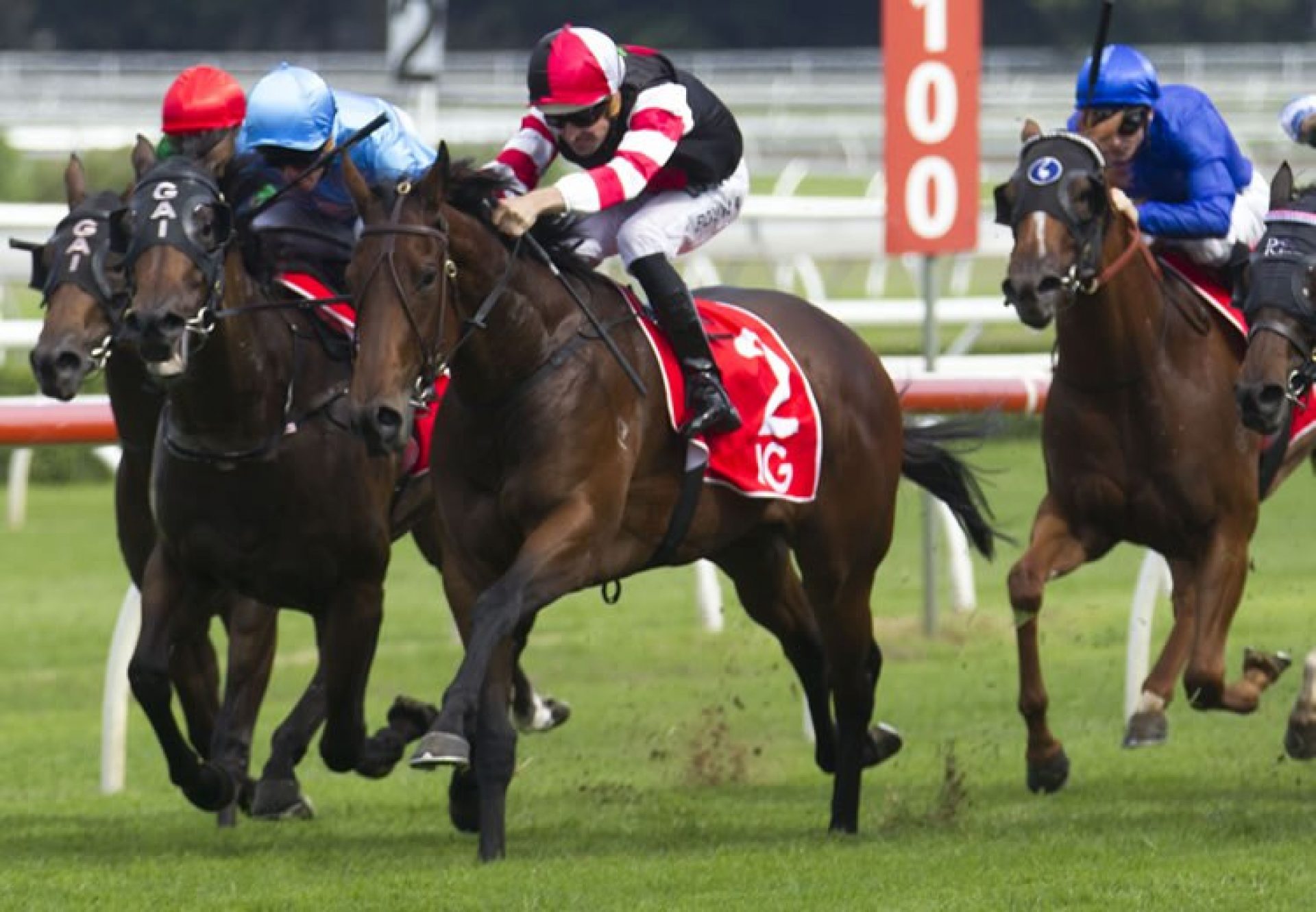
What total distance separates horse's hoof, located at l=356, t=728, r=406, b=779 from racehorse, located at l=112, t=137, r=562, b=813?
0.08 meters

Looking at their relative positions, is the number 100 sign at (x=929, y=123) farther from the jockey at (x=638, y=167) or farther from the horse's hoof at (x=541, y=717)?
the jockey at (x=638, y=167)

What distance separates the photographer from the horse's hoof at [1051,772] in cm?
705

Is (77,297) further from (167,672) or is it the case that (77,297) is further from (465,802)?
(465,802)

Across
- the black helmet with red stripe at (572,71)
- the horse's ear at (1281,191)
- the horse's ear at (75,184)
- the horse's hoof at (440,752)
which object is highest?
the black helmet with red stripe at (572,71)

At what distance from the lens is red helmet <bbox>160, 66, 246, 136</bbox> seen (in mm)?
6465

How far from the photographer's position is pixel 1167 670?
22.2 ft

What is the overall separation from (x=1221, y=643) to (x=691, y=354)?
1.38 meters

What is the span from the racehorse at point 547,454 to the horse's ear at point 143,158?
2.32ft

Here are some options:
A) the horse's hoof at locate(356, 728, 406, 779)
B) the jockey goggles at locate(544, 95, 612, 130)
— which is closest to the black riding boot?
the jockey goggles at locate(544, 95, 612, 130)

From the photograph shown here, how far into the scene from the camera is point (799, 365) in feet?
21.9

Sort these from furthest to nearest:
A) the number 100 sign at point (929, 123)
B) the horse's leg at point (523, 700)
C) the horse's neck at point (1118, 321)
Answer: the number 100 sign at point (929, 123)
the horse's leg at point (523, 700)
the horse's neck at point (1118, 321)

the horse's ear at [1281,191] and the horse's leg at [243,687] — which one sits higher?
the horse's ear at [1281,191]

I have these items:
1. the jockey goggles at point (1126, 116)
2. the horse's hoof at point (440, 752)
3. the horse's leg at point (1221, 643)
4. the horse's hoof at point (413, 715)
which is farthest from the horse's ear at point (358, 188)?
the horse's leg at point (1221, 643)

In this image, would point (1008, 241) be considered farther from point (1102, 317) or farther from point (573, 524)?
point (573, 524)
